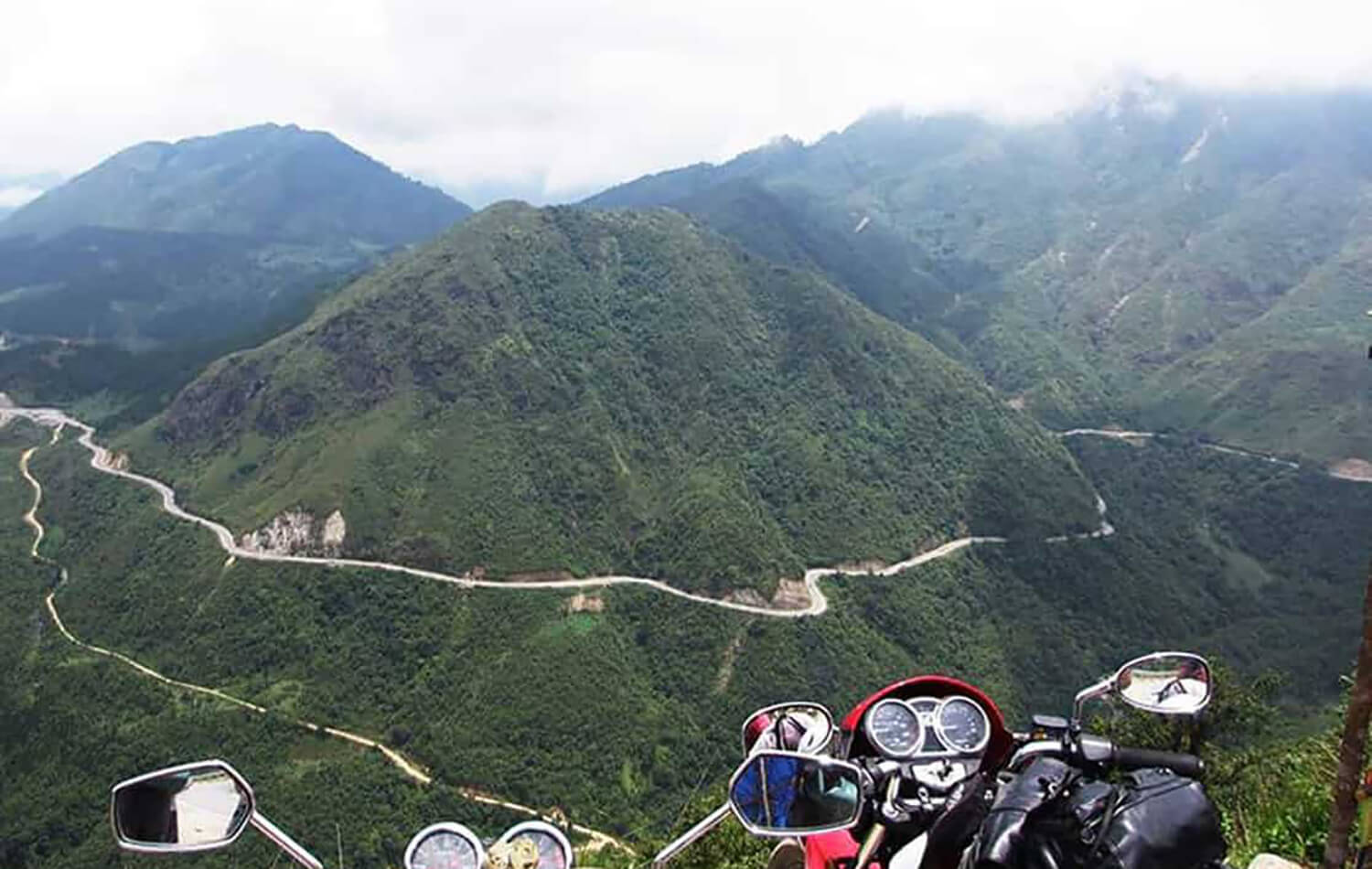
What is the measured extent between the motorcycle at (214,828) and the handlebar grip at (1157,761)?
1.74 m

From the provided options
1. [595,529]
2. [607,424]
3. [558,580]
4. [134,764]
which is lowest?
[558,580]

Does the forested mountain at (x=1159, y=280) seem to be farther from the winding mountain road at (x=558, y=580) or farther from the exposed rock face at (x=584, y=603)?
the exposed rock face at (x=584, y=603)

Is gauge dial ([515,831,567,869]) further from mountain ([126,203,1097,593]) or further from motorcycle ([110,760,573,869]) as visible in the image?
mountain ([126,203,1097,593])

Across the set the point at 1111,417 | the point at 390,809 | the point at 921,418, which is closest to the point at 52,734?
the point at 390,809

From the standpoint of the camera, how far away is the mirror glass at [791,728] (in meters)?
3.41

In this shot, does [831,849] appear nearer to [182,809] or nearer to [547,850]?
[547,850]

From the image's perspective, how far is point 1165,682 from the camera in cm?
355

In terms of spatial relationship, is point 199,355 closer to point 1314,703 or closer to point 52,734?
point 52,734

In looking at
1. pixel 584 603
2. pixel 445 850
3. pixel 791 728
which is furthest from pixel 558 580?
pixel 445 850

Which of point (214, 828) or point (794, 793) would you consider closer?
point (794, 793)

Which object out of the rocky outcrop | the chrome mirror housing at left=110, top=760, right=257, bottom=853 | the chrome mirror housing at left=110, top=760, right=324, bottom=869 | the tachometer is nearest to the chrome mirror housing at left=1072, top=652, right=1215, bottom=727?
the tachometer

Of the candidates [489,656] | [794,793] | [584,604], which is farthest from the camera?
[584,604]

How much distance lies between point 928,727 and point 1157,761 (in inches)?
26.1

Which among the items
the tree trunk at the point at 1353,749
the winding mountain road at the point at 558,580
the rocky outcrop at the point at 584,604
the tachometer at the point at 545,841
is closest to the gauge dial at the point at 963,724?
the tree trunk at the point at 1353,749
